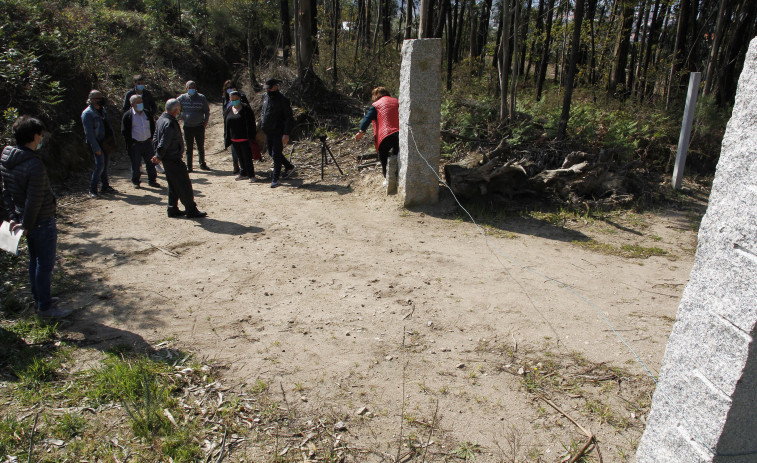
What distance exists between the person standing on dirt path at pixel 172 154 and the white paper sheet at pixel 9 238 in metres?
3.14

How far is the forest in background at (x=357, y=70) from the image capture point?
9633 millimetres

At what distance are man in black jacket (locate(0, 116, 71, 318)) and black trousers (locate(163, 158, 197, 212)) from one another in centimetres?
287

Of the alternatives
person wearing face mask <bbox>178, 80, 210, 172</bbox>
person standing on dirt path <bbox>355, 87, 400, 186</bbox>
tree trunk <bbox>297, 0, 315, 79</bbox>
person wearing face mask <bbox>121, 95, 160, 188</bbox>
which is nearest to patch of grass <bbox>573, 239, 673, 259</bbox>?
person standing on dirt path <bbox>355, 87, 400, 186</bbox>

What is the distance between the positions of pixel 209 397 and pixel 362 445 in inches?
50.5

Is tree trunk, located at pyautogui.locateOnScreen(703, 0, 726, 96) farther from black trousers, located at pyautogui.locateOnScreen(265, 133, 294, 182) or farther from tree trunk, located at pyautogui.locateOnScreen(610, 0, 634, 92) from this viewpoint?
black trousers, located at pyautogui.locateOnScreen(265, 133, 294, 182)

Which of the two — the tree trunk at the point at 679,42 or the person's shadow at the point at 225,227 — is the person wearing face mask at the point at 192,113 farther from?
the tree trunk at the point at 679,42

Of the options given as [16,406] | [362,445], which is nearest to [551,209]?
[362,445]

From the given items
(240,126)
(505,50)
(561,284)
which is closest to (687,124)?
(505,50)

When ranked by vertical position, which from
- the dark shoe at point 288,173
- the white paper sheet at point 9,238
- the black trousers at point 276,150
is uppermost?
the black trousers at point 276,150

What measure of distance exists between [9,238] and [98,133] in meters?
4.62

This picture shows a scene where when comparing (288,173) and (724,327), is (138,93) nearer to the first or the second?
(288,173)

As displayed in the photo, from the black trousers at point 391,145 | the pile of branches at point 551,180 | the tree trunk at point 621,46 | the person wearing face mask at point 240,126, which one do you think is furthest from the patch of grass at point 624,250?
the tree trunk at point 621,46

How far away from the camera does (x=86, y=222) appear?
751 centimetres

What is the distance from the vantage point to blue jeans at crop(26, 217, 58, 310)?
4477mm
